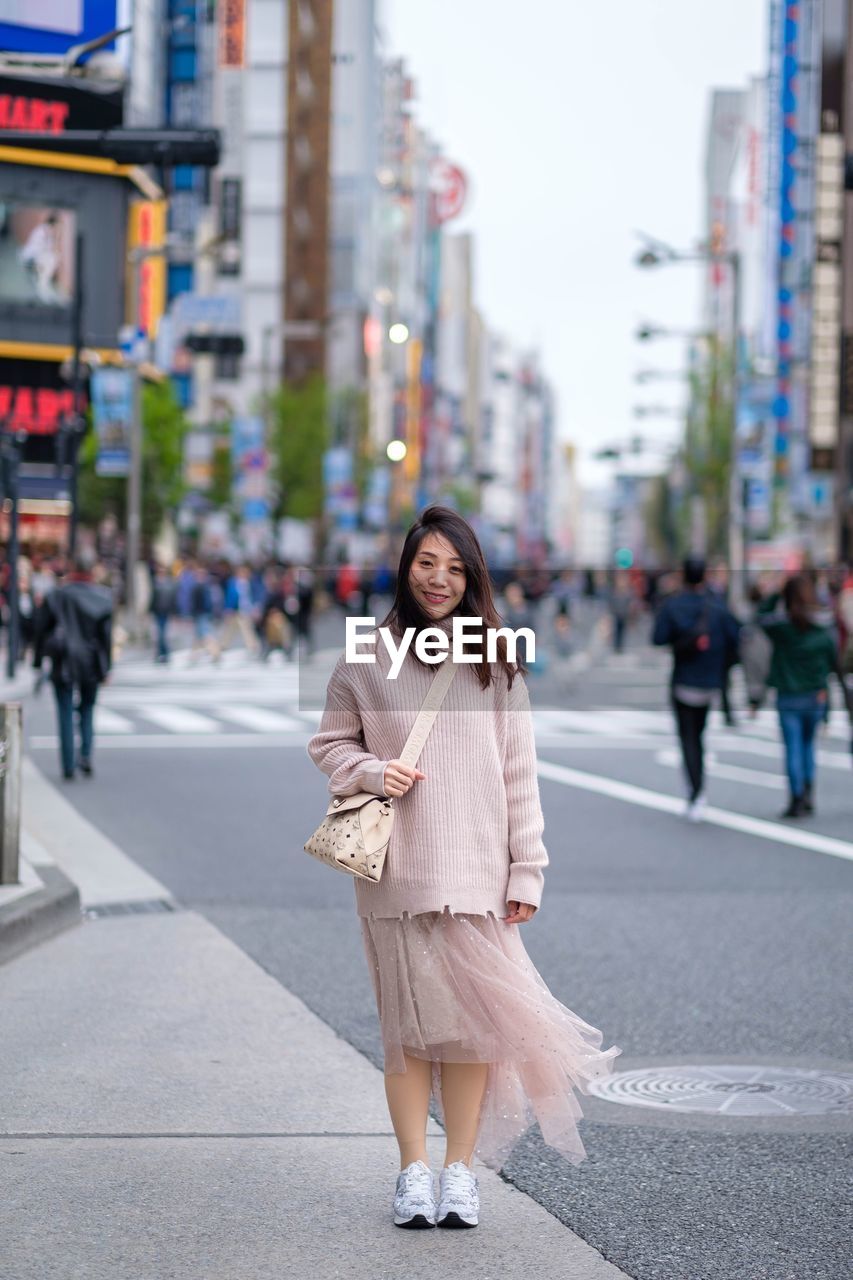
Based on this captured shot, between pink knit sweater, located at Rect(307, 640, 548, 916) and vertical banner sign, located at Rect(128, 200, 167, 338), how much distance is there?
169 feet

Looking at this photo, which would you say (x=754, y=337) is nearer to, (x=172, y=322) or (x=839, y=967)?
(x=172, y=322)

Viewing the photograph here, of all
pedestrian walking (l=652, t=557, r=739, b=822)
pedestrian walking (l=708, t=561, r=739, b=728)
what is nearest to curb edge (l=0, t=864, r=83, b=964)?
pedestrian walking (l=708, t=561, r=739, b=728)

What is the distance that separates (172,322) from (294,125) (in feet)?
141

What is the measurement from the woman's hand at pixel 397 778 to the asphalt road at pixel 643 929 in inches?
15.8

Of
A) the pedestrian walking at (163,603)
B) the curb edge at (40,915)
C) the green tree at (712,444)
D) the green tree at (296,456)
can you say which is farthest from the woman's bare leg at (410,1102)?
the green tree at (296,456)

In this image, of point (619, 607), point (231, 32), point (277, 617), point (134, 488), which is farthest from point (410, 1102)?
point (231, 32)

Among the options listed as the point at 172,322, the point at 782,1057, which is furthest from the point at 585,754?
the point at 172,322

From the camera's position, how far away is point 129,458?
42250 millimetres

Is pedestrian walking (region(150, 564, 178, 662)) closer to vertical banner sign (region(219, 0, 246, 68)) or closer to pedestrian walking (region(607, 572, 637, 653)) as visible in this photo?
pedestrian walking (region(607, 572, 637, 653))

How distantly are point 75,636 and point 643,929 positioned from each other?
7.26m

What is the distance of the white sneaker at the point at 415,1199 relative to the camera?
15.4ft

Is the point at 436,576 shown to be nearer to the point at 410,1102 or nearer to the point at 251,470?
the point at 410,1102

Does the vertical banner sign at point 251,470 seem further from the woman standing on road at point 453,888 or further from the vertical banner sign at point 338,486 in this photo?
the woman standing on road at point 453,888

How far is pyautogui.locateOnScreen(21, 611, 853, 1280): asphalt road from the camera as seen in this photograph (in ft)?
16.3
